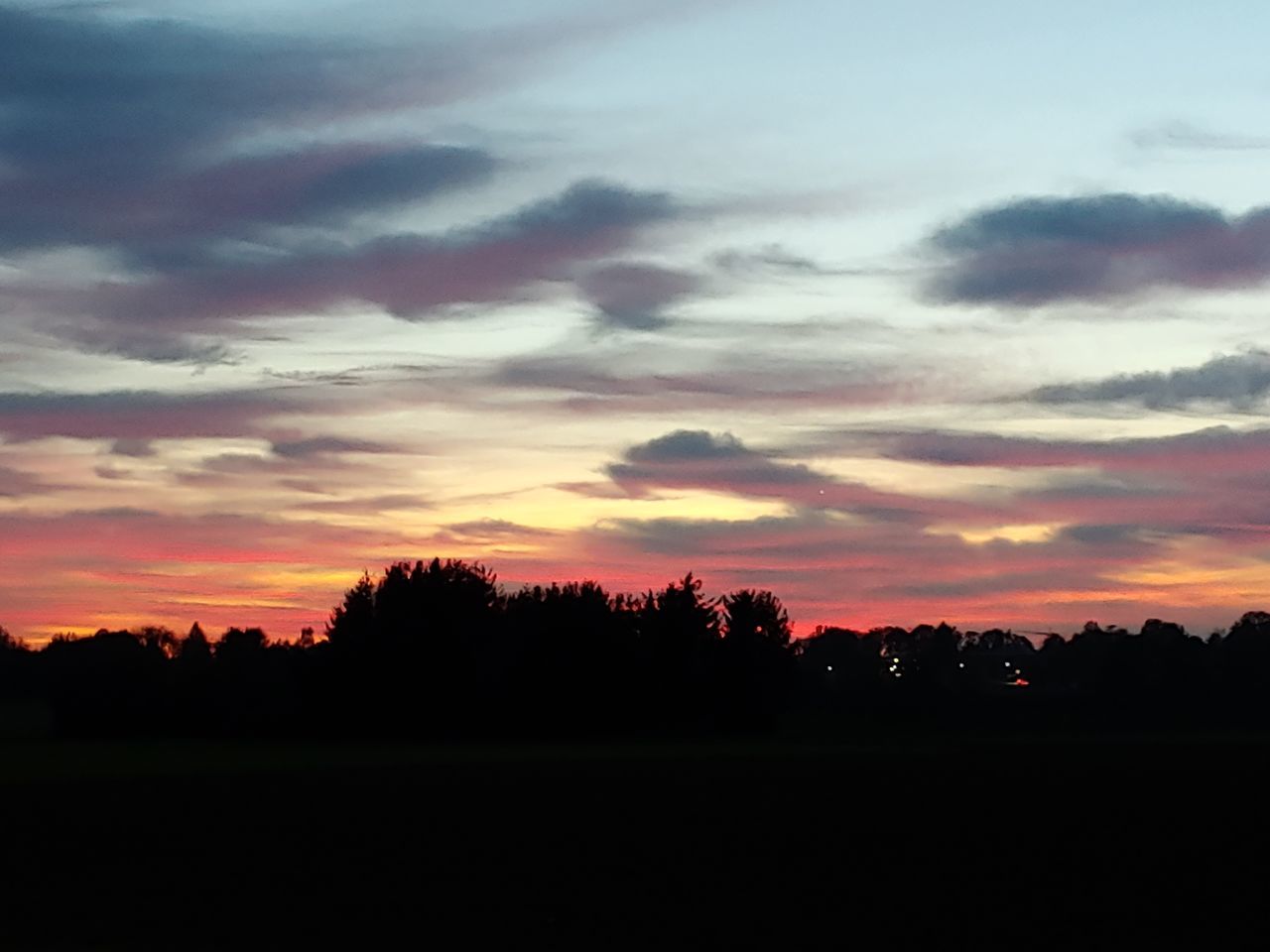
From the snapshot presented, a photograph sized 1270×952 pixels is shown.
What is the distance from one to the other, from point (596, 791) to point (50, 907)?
2951 centimetres

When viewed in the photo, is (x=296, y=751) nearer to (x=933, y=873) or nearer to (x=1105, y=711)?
(x=933, y=873)

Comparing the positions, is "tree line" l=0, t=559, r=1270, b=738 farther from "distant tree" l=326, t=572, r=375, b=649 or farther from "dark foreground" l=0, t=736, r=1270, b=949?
"dark foreground" l=0, t=736, r=1270, b=949

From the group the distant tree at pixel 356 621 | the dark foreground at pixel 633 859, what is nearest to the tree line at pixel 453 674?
the distant tree at pixel 356 621

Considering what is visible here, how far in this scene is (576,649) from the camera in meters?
124

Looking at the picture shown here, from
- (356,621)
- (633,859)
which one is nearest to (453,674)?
(356,621)

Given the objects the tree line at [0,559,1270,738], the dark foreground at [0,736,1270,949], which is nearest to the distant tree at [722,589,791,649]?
the tree line at [0,559,1270,738]

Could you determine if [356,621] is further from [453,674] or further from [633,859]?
[633,859]

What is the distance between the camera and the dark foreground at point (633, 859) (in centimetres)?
2623

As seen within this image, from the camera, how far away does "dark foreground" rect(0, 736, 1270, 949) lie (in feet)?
86.1

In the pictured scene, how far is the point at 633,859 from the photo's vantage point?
35.8 metres

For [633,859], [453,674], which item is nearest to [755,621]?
[453,674]

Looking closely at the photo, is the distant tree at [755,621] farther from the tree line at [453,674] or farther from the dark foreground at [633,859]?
the dark foreground at [633,859]

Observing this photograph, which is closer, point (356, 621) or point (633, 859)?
point (633, 859)

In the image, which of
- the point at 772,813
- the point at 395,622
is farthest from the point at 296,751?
the point at 772,813
